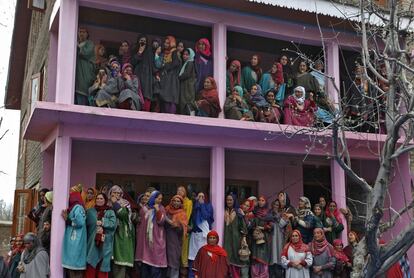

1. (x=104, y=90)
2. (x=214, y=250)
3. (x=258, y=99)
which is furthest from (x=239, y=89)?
(x=214, y=250)

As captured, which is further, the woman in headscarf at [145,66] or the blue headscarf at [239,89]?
the blue headscarf at [239,89]

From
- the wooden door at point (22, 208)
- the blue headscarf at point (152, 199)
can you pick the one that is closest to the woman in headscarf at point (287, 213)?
the blue headscarf at point (152, 199)

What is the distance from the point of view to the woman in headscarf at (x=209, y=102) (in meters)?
8.84

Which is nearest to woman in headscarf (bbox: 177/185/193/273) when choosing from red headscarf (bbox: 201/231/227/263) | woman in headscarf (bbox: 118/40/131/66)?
red headscarf (bbox: 201/231/227/263)

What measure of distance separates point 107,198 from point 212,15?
3674mm

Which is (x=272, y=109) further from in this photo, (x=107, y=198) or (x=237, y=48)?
(x=107, y=198)

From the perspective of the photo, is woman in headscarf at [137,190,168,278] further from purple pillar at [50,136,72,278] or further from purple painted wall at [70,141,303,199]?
purple painted wall at [70,141,303,199]

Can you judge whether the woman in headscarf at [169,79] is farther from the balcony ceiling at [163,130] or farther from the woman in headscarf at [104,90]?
the woman in headscarf at [104,90]

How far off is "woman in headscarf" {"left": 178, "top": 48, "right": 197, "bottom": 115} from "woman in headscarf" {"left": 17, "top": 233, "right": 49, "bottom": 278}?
3.16 meters

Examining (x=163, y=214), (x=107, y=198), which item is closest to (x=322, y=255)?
(x=163, y=214)

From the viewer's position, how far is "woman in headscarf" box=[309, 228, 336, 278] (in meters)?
8.30

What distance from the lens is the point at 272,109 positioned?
933 cm

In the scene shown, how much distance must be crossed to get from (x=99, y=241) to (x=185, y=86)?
9.94 ft

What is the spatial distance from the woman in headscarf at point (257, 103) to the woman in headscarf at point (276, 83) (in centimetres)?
32
